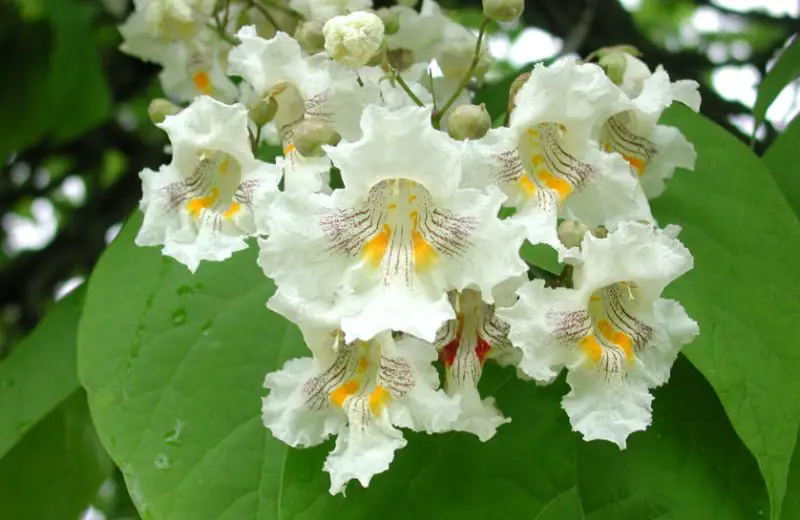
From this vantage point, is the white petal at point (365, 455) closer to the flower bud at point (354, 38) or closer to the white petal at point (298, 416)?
the white petal at point (298, 416)

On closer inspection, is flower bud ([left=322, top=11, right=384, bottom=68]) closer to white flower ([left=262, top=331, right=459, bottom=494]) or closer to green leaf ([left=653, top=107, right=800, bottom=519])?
white flower ([left=262, top=331, right=459, bottom=494])

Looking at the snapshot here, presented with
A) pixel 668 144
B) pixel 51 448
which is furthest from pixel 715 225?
pixel 51 448

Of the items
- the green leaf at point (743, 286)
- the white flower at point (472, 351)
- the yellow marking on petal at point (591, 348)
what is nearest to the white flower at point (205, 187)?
the white flower at point (472, 351)

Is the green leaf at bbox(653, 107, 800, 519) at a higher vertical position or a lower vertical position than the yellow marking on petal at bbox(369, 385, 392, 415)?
higher

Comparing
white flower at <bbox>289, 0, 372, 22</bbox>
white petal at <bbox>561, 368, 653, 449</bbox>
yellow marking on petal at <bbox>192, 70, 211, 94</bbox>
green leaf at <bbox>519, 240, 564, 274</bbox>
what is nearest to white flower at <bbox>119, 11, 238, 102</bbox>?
yellow marking on petal at <bbox>192, 70, 211, 94</bbox>

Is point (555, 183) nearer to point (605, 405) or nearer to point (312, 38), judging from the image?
point (605, 405)
